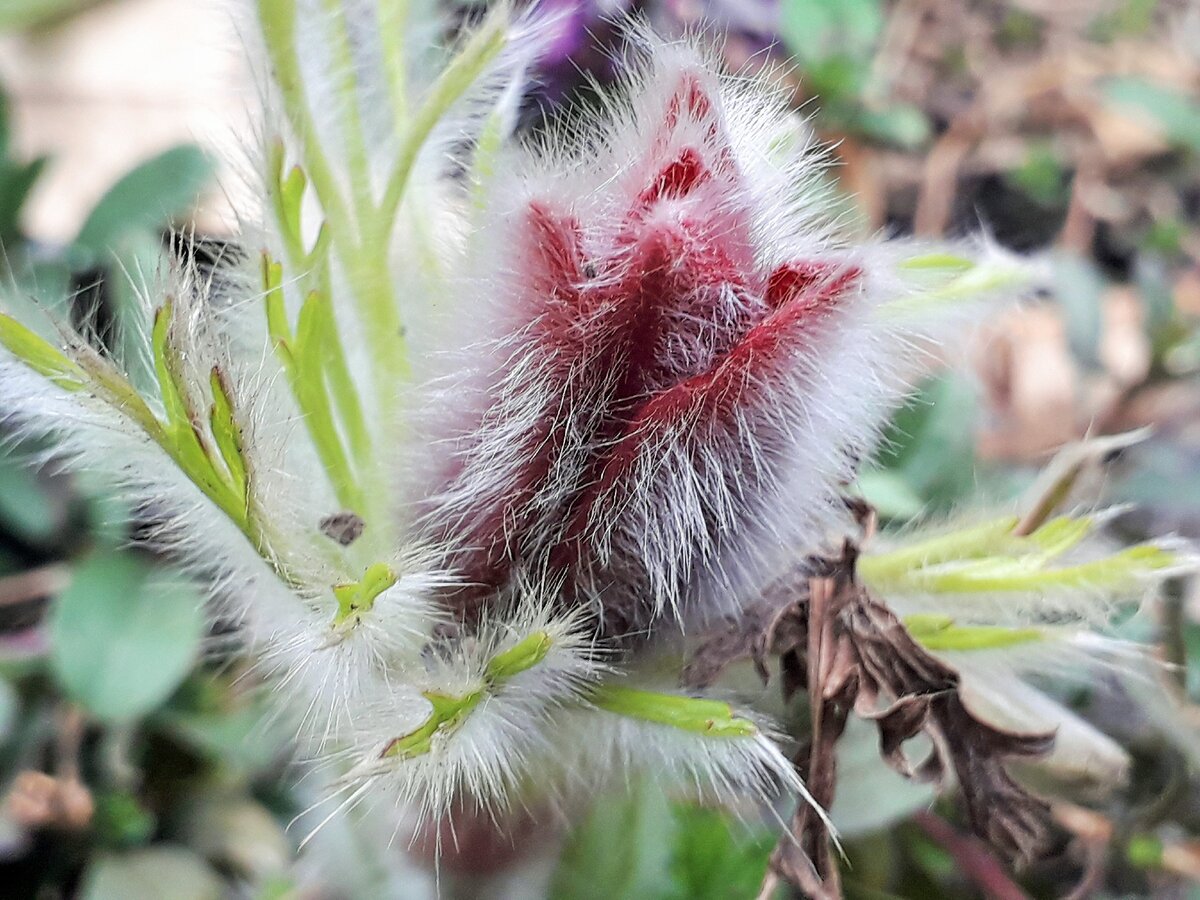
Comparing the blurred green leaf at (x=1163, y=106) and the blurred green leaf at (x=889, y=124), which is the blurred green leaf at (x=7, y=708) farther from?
the blurred green leaf at (x=1163, y=106)

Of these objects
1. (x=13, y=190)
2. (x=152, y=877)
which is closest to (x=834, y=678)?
(x=152, y=877)

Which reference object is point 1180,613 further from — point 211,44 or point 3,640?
point 3,640

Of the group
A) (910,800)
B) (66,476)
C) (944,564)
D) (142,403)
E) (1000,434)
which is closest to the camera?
(142,403)

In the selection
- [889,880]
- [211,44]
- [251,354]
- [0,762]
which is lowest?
[889,880]

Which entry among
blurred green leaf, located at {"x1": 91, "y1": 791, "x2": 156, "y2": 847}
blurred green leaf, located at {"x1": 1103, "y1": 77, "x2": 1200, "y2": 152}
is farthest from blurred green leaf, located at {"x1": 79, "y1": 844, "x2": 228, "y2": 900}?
blurred green leaf, located at {"x1": 1103, "y1": 77, "x2": 1200, "y2": 152}

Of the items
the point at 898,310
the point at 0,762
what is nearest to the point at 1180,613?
the point at 898,310
